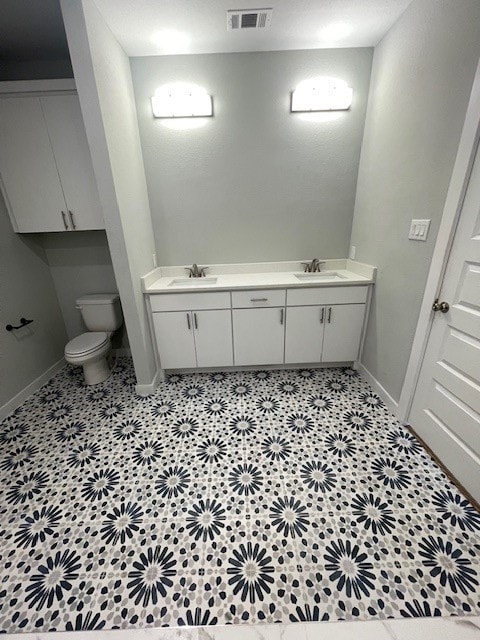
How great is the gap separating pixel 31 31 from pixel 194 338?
243 cm

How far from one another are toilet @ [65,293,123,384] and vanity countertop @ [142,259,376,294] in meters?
0.55

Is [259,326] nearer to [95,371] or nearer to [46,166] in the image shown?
[95,371]

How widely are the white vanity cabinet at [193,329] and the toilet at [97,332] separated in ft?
1.75

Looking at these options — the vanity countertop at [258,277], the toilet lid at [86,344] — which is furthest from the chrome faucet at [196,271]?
the toilet lid at [86,344]

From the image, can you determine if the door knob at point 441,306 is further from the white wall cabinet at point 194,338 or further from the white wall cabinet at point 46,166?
the white wall cabinet at point 46,166

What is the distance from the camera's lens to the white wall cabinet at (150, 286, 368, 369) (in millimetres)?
2094

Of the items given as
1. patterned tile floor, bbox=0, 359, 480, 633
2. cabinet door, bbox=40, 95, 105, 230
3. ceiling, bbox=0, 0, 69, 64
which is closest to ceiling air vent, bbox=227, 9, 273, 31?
ceiling, bbox=0, 0, 69, 64

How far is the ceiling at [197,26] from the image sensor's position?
150 centimetres

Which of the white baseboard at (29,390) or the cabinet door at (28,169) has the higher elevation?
the cabinet door at (28,169)

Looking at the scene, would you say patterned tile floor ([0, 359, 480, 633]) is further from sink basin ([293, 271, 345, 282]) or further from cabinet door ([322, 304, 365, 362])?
sink basin ([293, 271, 345, 282])

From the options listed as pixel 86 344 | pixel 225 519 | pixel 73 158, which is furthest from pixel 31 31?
pixel 225 519

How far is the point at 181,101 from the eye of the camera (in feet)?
6.52

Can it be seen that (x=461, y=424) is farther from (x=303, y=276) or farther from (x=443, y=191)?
(x=303, y=276)

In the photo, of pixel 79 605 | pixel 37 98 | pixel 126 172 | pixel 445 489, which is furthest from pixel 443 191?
pixel 37 98
